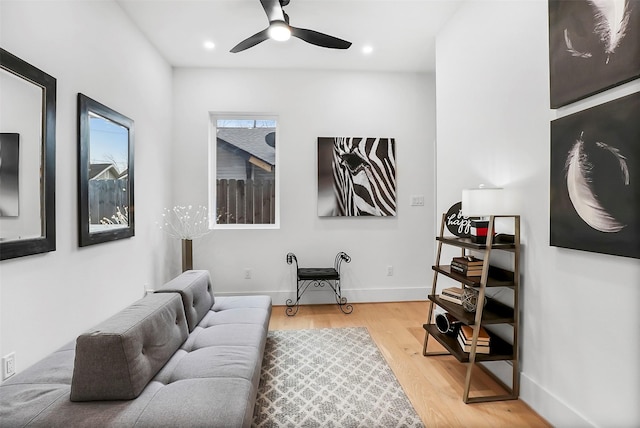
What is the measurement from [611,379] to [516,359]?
60 centimetres

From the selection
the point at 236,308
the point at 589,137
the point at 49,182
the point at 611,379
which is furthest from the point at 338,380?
the point at 49,182

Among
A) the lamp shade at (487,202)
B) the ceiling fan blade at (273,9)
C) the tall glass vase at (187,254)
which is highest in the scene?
the ceiling fan blade at (273,9)

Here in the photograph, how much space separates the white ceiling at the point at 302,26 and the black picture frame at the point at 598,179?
1.87 m

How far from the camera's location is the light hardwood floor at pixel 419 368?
6.23 feet

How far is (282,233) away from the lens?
13.5 ft

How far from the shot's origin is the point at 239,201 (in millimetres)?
4223

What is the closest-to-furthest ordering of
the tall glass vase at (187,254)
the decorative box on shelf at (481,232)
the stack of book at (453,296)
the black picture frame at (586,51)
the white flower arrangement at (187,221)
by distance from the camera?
the black picture frame at (586,51)
the decorative box on shelf at (481,232)
the stack of book at (453,296)
the tall glass vase at (187,254)
the white flower arrangement at (187,221)

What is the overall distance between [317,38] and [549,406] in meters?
3.00

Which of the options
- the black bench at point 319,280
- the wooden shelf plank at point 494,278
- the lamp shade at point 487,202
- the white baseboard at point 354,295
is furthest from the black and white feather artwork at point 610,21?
the white baseboard at point 354,295

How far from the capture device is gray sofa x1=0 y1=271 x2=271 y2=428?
128cm

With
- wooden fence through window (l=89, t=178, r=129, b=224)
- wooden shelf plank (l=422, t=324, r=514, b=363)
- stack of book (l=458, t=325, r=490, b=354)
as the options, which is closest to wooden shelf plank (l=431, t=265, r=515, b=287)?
stack of book (l=458, t=325, r=490, b=354)

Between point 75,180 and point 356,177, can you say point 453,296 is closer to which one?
point 356,177

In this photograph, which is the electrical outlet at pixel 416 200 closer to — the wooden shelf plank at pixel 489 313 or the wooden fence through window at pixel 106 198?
the wooden shelf plank at pixel 489 313

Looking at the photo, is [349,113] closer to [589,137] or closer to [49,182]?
[589,137]
